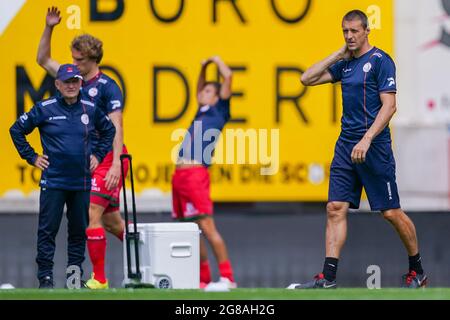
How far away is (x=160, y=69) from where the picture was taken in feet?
44.9

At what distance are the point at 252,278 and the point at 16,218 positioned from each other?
2.25 metres

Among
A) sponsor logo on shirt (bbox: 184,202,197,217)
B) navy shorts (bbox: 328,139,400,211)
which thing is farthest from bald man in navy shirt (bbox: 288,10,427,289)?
sponsor logo on shirt (bbox: 184,202,197,217)

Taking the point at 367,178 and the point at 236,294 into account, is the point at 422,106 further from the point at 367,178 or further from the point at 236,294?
the point at 236,294

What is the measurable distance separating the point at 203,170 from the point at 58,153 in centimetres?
223

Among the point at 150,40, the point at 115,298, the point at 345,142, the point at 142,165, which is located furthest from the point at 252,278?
the point at 115,298

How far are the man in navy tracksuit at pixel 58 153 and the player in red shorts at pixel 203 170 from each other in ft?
6.05

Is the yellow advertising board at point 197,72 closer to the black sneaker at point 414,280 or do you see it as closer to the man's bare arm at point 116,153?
the man's bare arm at point 116,153

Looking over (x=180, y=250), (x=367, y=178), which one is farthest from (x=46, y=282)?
(x=367, y=178)

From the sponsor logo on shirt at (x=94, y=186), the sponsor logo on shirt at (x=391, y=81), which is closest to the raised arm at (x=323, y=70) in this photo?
the sponsor logo on shirt at (x=391, y=81)

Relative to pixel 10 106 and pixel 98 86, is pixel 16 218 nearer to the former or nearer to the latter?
pixel 10 106

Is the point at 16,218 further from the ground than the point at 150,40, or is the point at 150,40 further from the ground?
the point at 150,40

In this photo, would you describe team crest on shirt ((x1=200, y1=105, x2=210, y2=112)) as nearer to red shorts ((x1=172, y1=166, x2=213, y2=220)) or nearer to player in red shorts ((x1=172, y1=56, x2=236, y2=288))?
player in red shorts ((x1=172, y1=56, x2=236, y2=288))

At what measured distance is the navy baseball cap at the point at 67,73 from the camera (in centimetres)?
1109

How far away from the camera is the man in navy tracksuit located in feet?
36.8
